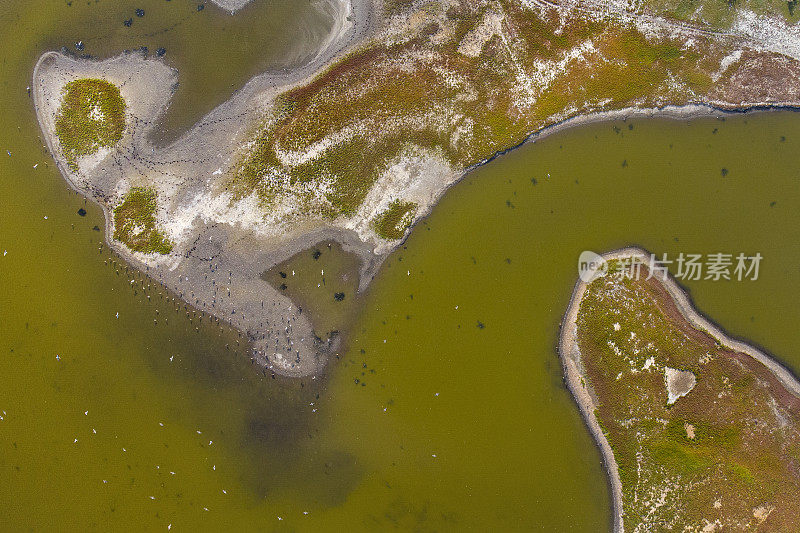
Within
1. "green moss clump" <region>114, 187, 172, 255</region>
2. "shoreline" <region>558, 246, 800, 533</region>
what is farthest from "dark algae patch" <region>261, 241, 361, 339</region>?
"shoreline" <region>558, 246, 800, 533</region>

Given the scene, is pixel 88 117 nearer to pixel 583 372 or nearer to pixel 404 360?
pixel 404 360

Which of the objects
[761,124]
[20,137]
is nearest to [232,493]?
[20,137]

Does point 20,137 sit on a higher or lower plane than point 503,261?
higher

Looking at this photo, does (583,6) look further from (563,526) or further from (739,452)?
(563,526)

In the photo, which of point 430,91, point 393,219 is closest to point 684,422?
point 393,219

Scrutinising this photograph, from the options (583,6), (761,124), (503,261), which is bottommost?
(503,261)
